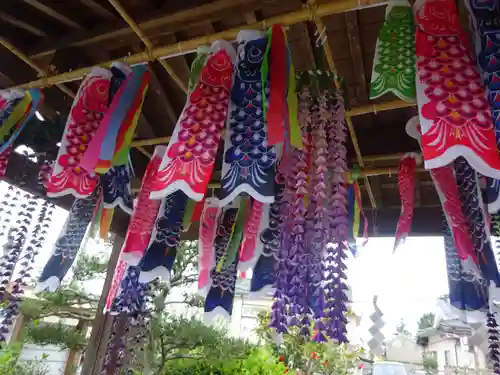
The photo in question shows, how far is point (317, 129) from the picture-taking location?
1468 millimetres

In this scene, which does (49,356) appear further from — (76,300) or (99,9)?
(99,9)

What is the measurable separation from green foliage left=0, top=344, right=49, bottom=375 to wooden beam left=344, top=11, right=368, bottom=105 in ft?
14.5

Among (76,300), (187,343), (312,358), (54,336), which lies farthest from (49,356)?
(312,358)

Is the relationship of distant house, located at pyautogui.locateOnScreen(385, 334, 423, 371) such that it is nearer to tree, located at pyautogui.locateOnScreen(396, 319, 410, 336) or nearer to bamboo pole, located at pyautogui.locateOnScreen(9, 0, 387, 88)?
tree, located at pyautogui.locateOnScreen(396, 319, 410, 336)

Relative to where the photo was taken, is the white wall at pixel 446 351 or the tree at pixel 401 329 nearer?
the white wall at pixel 446 351

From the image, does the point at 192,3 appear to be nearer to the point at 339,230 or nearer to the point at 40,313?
the point at 339,230

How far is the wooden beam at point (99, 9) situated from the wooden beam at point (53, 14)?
151 mm

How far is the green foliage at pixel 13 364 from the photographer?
156 inches

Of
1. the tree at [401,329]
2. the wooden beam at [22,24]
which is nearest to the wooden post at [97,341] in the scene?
the wooden beam at [22,24]

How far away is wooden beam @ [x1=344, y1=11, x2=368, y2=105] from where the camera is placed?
1.67m

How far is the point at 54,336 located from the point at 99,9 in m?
5.47

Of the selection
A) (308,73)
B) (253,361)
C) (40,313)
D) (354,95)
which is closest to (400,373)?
(253,361)

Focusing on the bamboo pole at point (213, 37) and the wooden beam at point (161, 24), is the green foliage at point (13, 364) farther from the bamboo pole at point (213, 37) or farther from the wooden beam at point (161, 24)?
the wooden beam at point (161, 24)

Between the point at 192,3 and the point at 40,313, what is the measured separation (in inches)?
199
